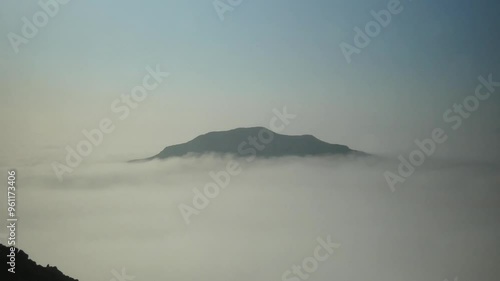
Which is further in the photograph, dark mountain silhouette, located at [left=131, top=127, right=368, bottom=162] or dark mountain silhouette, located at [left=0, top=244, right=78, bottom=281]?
dark mountain silhouette, located at [left=131, top=127, right=368, bottom=162]

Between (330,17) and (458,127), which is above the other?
(330,17)

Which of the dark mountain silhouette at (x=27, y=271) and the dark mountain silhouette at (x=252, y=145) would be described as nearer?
the dark mountain silhouette at (x=27, y=271)

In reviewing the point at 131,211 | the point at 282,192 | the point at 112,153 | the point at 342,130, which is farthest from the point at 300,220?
the point at 112,153

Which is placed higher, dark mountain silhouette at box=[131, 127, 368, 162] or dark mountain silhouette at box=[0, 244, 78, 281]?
dark mountain silhouette at box=[131, 127, 368, 162]

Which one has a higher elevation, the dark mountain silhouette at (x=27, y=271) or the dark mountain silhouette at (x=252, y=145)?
the dark mountain silhouette at (x=252, y=145)

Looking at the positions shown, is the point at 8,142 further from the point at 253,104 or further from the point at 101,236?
the point at 253,104
